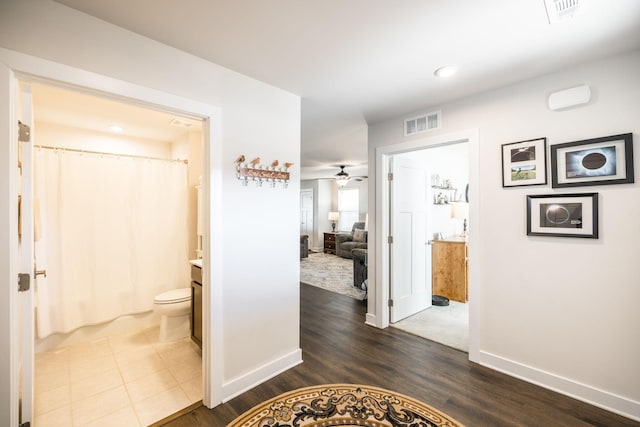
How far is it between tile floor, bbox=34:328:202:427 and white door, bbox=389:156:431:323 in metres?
2.30

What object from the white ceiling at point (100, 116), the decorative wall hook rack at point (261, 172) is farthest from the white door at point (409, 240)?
the white ceiling at point (100, 116)

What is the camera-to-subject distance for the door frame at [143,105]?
129cm

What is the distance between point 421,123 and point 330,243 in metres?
6.39

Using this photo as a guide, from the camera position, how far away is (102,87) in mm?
1520

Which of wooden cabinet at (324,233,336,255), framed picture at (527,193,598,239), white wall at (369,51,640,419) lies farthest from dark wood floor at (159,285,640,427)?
wooden cabinet at (324,233,336,255)

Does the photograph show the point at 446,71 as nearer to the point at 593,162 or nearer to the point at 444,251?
the point at 593,162

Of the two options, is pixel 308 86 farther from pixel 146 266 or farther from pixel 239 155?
pixel 146 266

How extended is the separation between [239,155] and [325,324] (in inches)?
91.3

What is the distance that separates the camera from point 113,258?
3.16 m

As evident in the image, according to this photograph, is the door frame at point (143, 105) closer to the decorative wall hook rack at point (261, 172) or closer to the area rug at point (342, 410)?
the decorative wall hook rack at point (261, 172)

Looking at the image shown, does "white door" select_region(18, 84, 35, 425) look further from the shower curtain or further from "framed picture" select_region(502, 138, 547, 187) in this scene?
"framed picture" select_region(502, 138, 547, 187)

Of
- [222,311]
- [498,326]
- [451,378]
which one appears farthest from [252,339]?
[498,326]

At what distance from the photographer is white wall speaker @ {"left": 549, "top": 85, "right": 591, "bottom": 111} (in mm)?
1967

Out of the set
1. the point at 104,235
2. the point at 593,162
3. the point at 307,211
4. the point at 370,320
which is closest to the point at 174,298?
the point at 104,235
